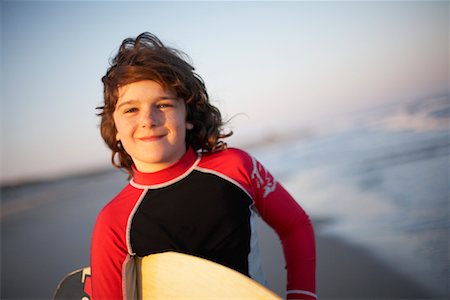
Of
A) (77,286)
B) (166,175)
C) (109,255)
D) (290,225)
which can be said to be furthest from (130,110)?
(77,286)

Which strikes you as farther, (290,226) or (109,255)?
(290,226)

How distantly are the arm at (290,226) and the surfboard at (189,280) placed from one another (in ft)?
1.19

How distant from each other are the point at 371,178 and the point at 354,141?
1.44 m

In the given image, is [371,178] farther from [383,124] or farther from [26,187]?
[26,187]

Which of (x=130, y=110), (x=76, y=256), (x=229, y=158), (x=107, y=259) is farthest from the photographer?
(x=76, y=256)

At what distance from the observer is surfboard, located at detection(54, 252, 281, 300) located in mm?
1299

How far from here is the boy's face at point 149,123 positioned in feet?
4.80

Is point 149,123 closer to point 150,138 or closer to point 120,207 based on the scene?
point 150,138

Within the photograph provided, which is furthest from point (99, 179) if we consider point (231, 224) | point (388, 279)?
point (231, 224)

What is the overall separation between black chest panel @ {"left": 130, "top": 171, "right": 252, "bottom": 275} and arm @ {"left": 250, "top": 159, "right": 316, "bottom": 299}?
0.14 m

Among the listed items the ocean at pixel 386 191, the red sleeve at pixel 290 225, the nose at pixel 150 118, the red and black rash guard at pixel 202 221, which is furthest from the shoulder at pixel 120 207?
the ocean at pixel 386 191

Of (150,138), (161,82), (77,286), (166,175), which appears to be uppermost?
(161,82)

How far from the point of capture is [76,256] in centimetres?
360

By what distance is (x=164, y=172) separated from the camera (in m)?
1.52
